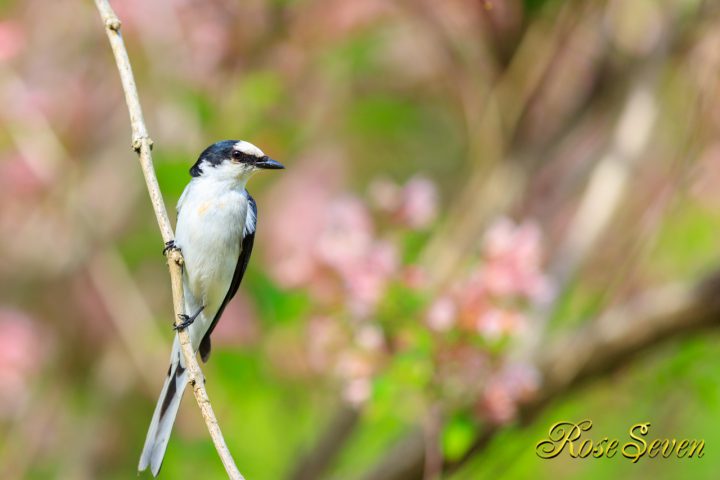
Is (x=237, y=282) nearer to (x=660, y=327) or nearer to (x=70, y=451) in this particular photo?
(x=660, y=327)

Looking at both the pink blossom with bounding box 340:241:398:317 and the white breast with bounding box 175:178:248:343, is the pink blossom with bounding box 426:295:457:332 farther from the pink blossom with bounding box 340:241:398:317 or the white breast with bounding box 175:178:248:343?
the white breast with bounding box 175:178:248:343

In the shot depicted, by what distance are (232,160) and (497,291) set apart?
1.17 metres

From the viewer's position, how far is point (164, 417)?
119 inches

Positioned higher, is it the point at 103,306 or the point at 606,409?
the point at 103,306

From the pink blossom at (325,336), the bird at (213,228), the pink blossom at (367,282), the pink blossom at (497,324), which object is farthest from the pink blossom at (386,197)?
the bird at (213,228)

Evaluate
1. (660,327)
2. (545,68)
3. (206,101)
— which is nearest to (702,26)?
(545,68)

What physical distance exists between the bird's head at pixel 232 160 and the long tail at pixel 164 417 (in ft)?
2.00

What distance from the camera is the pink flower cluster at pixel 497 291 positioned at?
356 centimetres

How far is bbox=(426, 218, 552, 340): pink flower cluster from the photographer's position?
3.56 m

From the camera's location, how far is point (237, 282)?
3.46 metres

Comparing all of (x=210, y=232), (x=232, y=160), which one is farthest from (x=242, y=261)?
(x=232, y=160)

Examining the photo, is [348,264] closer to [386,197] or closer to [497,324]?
[386,197]

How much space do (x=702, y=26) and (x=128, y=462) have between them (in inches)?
152

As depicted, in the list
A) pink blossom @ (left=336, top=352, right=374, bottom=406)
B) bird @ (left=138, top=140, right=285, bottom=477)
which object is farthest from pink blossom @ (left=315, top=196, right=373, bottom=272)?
bird @ (left=138, top=140, right=285, bottom=477)
